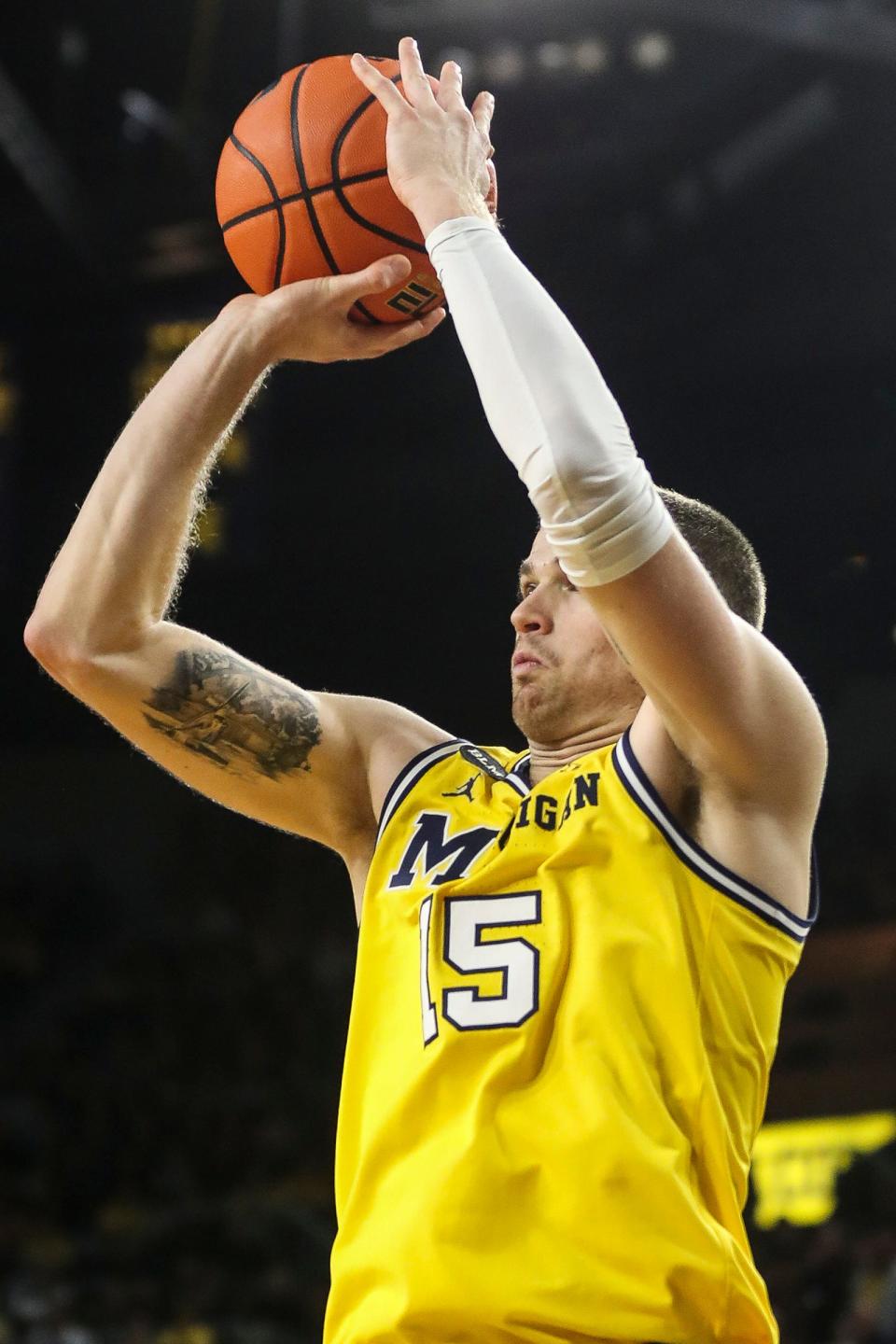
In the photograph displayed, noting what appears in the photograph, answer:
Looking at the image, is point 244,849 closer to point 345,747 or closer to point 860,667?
point 860,667

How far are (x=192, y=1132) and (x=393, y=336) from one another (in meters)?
8.24

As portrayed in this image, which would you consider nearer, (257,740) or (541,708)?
(541,708)

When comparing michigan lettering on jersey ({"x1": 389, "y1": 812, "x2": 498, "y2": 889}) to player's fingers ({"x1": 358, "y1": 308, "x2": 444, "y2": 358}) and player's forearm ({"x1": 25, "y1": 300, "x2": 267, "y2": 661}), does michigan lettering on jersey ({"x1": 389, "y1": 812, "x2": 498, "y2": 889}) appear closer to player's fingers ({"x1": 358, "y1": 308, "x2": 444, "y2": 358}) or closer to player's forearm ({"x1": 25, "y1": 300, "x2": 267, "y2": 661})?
player's forearm ({"x1": 25, "y1": 300, "x2": 267, "y2": 661})

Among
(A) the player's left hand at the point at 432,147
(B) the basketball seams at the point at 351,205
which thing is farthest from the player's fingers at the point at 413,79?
(B) the basketball seams at the point at 351,205

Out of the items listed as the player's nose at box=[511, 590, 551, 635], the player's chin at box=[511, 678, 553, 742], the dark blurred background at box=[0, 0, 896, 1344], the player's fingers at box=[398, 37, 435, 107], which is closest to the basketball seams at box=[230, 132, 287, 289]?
the player's fingers at box=[398, 37, 435, 107]

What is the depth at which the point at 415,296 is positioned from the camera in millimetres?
2396

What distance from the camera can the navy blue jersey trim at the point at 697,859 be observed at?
6.75 feet

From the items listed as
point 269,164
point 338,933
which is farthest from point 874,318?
point 269,164

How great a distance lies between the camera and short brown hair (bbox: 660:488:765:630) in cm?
233

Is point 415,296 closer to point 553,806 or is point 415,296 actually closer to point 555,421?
point 555,421

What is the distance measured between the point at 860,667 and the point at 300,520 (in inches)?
143

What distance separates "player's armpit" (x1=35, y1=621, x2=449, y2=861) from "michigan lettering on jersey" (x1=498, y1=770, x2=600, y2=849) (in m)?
0.30

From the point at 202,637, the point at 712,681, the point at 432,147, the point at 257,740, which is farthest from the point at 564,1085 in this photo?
the point at 432,147

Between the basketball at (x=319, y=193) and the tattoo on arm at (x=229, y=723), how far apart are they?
615 millimetres
